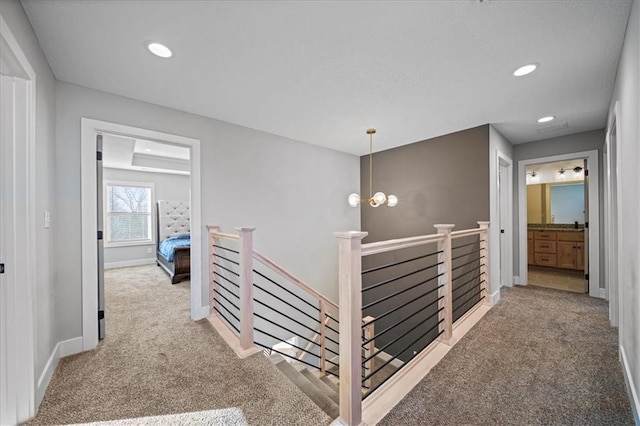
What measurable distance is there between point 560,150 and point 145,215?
813 centimetres

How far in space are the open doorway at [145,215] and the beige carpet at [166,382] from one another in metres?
2.18

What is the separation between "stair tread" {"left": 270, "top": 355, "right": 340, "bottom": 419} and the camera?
1.63 meters

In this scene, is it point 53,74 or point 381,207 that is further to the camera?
point 381,207

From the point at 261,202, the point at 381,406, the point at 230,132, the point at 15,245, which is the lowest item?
the point at 381,406

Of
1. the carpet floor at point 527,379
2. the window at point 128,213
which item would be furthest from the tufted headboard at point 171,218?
the carpet floor at point 527,379

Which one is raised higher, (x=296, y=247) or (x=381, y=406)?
(x=296, y=247)

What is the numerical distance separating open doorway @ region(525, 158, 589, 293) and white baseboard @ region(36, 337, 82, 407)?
5836mm

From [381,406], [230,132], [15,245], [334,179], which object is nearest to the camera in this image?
[15,245]

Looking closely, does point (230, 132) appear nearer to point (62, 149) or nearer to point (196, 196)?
point (196, 196)

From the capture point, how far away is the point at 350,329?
1.42 m

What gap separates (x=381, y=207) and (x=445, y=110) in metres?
2.14

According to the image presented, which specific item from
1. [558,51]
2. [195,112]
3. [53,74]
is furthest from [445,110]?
[53,74]

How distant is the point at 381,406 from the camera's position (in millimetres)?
1559

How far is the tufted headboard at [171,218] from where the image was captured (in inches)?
236
